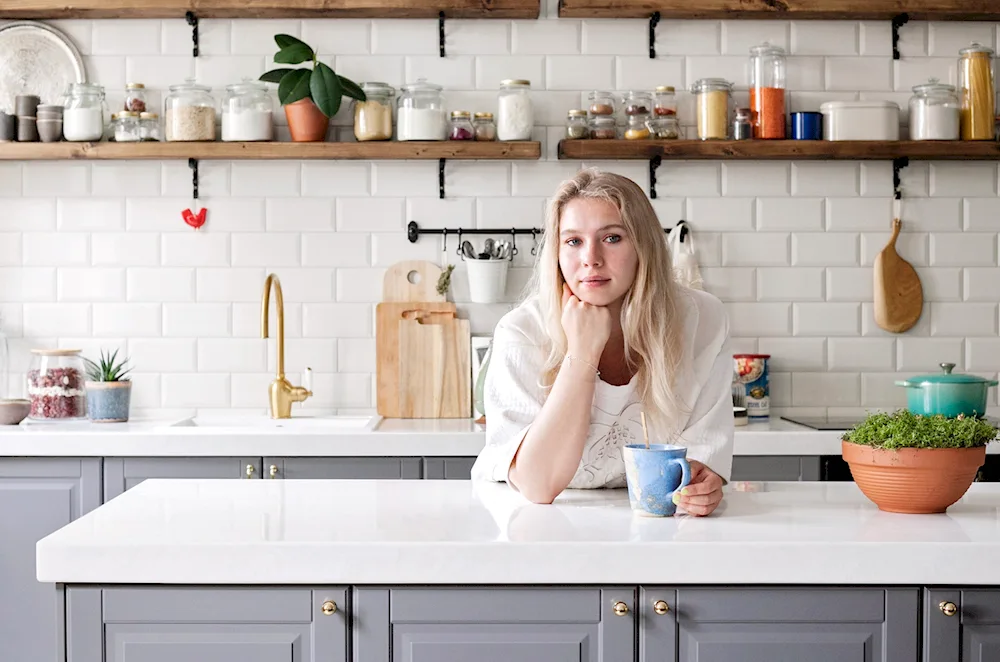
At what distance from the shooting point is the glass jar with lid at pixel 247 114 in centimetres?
365

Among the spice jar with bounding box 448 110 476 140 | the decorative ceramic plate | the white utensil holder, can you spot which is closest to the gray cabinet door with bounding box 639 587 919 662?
the white utensil holder

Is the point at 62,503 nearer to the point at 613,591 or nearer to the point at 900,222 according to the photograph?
the point at 613,591

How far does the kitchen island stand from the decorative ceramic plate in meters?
2.61

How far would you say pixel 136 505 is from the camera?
1880 millimetres

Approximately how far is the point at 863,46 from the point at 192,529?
124 inches

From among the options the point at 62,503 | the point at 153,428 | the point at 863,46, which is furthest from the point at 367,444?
the point at 863,46

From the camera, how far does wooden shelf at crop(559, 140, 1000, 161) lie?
3.66 m

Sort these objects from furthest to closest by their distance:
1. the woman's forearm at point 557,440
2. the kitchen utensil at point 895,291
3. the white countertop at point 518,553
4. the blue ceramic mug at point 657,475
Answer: the kitchen utensil at point 895,291
the woman's forearm at point 557,440
the blue ceramic mug at point 657,475
the white countertop at point 518,553

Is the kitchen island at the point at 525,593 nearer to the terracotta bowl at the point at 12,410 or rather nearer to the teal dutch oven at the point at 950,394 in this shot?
the teal dutch oven at the point at 950,394

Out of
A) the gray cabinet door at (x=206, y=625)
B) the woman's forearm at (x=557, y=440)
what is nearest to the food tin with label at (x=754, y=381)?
the woman's forearm at (x=557, y=440)

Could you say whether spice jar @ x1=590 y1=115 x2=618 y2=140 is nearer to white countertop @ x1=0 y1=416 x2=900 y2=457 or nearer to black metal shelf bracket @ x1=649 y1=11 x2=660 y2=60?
black metal shelf bracket @ x1=649 y1=11 x2=660 y2=60

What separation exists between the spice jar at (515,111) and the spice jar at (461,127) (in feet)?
0.37

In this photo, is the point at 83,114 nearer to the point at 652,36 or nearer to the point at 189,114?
the point at 189,114

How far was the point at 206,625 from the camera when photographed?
63.4 inches
